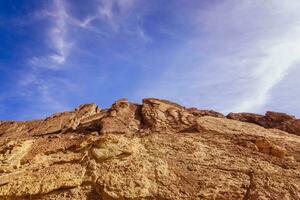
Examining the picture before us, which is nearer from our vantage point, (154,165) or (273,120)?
(154,165)

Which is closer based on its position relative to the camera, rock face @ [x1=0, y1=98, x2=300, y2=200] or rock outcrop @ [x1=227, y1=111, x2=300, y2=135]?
rock face @ [x1=0, y1=98, x2=300, y2=200]

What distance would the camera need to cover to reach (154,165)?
13.7 m

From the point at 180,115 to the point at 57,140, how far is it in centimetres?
641

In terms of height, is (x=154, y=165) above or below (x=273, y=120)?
below

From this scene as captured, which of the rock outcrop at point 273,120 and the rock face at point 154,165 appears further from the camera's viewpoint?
the rock outcrop at point 273,120

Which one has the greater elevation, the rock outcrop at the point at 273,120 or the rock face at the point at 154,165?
the rock outcrop at the point at 273,120

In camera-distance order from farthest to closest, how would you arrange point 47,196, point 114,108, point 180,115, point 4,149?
point 114,108 < point 180,115 < point 4,149 < point 47,196

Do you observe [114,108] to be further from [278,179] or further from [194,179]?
[278,179]

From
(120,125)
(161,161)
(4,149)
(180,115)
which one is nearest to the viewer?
(161,161)

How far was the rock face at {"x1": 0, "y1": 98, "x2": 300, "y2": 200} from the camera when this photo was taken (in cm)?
1282

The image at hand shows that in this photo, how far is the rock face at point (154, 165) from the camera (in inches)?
505

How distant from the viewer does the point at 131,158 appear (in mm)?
14008

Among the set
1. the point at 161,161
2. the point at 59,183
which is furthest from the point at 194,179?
the point at 59,183

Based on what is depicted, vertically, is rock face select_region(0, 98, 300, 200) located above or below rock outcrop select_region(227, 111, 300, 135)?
below
